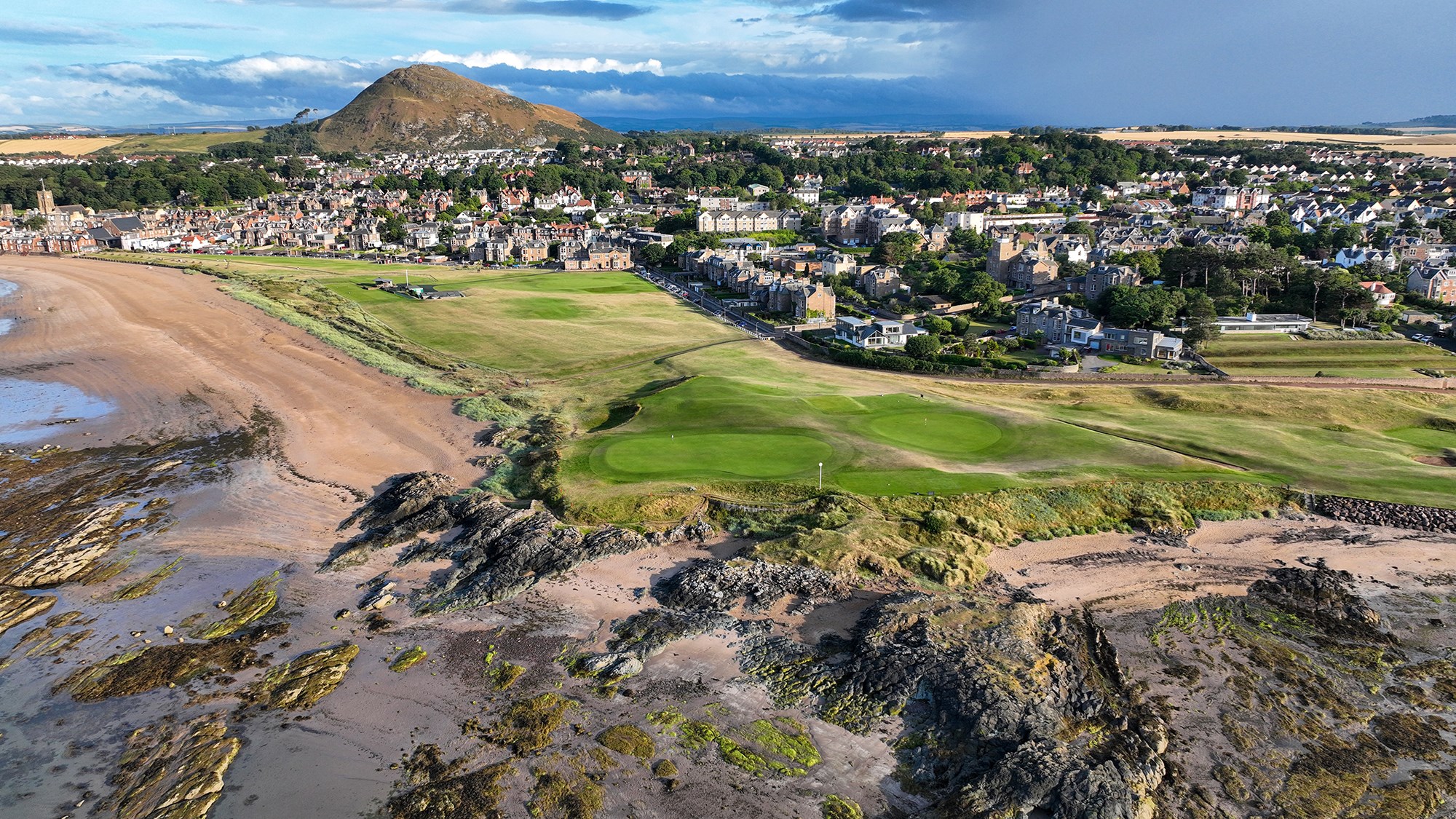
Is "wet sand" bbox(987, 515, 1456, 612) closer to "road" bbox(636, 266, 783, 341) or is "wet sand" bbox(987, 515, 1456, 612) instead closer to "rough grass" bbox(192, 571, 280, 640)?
"rough grass" bbox(192, 571, 280, 640)

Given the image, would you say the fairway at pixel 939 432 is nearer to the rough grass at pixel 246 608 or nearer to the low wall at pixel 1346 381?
the low wall at pixel 1346 381

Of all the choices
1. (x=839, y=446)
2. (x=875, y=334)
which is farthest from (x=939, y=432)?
(x=875, y=334)

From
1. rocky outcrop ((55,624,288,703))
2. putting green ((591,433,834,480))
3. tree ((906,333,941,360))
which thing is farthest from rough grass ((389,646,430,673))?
tree ((906,333,941,360))

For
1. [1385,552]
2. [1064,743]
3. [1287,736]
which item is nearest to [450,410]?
[1064,743]

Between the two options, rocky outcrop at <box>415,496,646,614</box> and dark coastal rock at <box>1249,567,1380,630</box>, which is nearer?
dark coastal rock at <box>1249,567,1380,630</box>

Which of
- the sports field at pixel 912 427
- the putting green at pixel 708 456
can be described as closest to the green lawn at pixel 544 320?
the sports field at pixel 912 427

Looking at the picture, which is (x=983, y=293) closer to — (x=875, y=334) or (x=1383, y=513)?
(x=875, y=334)
